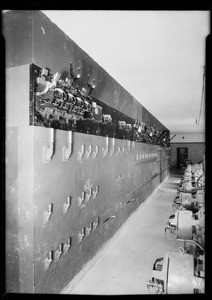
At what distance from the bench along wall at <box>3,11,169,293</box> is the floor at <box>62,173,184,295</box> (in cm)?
19

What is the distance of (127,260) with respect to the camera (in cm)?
362

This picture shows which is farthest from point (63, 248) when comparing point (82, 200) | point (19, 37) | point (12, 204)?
point (19, 37)

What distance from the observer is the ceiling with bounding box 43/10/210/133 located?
2100 millimetres

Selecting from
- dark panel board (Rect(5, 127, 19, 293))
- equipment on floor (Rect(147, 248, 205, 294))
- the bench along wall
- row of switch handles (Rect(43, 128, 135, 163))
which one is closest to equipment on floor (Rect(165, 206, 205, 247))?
equipment on floor (Rect(147, 248, 205, 294))

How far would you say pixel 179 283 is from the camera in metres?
2.14

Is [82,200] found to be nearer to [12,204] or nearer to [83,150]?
[83,150]

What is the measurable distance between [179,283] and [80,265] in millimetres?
1413

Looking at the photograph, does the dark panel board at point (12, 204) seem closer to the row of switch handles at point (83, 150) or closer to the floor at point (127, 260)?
the row of switch handles at point (83, 150)

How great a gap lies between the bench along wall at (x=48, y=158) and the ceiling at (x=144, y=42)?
236mm

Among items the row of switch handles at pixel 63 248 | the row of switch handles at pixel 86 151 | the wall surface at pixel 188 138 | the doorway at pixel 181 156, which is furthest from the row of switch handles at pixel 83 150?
the doorway at pixel 181 156

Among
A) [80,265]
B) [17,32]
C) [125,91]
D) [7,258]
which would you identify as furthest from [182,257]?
[125,91]

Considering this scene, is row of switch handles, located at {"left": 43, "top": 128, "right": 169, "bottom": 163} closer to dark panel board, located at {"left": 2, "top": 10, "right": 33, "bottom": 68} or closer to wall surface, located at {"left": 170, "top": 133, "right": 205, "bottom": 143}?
dark panel board, located at {"left": 2, "top": 10, "right": 33, "bottom": 68}

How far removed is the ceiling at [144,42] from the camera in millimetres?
2100

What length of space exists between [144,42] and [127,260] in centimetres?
311
